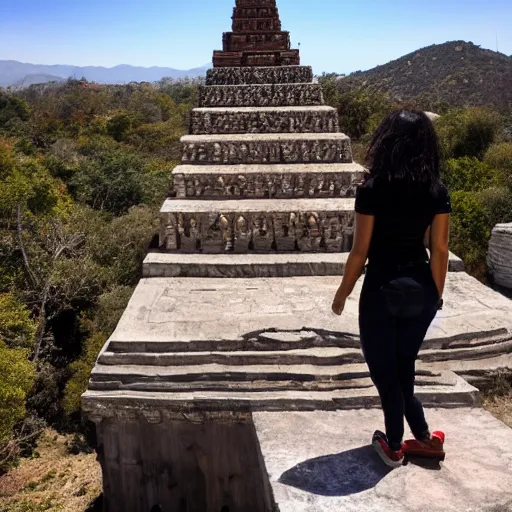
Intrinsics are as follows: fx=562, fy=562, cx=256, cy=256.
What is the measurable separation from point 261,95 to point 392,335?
629cm

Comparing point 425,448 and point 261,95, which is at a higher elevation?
point 261,95

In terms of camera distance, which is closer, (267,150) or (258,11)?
(267,150)

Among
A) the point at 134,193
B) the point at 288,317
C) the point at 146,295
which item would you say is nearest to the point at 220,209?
the point at 146,295

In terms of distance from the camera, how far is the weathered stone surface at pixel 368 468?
2709 millimetres

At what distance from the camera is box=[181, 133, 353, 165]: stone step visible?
283 inches

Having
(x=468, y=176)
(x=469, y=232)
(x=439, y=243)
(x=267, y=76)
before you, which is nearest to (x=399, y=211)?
(x=439, y=243)

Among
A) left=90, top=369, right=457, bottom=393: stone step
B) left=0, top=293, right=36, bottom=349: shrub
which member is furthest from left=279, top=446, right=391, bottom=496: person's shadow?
left=0, top=293, right=36, bottom=349: shrub

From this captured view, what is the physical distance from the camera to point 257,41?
11.0 meters

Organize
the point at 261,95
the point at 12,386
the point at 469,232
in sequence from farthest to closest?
the point at 469,232 → the point at 261,95 → the point at 12,386

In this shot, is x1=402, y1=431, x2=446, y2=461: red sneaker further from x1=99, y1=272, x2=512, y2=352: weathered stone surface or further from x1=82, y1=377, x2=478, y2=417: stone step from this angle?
x1=99, y1=272, x2=512, y2=352: weathered stone surface

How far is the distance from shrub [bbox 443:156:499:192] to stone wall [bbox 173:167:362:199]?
9235 millimetres

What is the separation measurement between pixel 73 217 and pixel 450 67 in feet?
145

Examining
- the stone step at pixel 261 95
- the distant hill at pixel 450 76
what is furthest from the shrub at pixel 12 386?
the distant hill at pixel 450 76

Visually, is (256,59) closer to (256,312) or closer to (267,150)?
(267,150)
